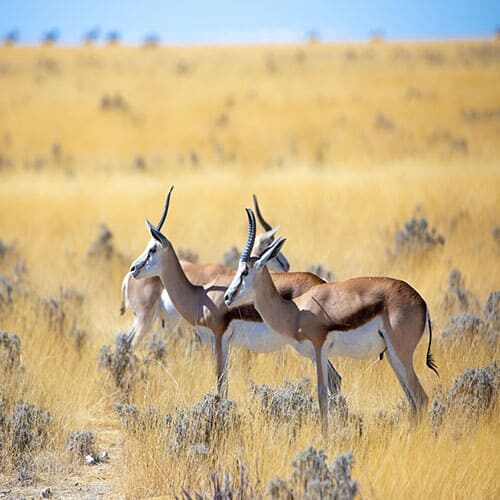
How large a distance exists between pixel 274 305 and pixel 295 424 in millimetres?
935

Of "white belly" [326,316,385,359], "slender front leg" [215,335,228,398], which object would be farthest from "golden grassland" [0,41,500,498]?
"white belly" [326,316,385,359]

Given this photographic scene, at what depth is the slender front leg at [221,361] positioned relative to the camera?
658 cm

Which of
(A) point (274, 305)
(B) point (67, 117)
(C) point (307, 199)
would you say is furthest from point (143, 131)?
(A) point (274, 305)

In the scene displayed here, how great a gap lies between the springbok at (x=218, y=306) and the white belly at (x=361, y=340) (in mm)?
453

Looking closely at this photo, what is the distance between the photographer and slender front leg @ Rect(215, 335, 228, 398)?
6.58m

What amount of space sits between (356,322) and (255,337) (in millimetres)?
1113

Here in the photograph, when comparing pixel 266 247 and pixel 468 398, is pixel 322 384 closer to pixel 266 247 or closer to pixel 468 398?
pixel 468 398

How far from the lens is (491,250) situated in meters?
11.6

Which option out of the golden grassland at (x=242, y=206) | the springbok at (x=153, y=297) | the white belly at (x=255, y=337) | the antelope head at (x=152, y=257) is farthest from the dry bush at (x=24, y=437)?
the springbok at (x=153, y=297)

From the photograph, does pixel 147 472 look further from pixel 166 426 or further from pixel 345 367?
pixel 345 367

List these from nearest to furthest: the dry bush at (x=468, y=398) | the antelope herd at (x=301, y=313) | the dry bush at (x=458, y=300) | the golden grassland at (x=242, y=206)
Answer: the golden grassland at (x=242, y=206) → the dry bush at (x=468, y=398) → the antelope herd at (x=301, y=313) → the dry bush at (x=458, y=300)

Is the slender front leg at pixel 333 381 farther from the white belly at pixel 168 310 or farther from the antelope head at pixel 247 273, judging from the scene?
the white belly at pixel 168 310

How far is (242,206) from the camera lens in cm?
1471

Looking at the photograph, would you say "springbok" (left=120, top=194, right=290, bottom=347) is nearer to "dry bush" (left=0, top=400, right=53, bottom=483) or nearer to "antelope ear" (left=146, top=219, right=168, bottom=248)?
"antelope ear" (left=146, top=219, right=168, bottom=248)
